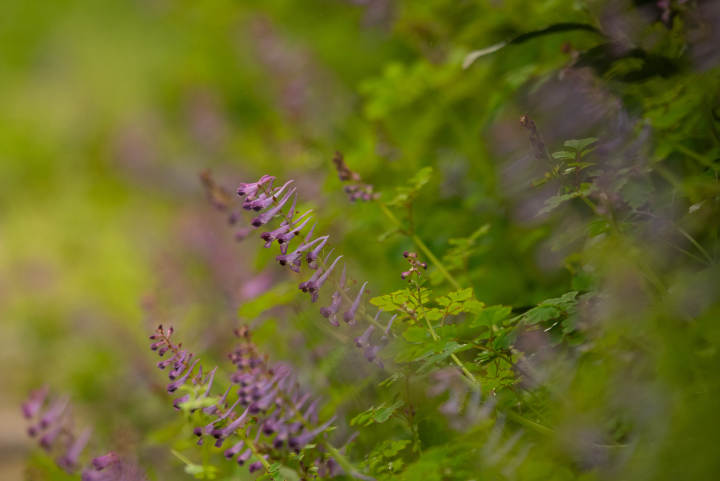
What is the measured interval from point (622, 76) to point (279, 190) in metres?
0.79

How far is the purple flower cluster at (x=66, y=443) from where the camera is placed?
4.10 feet

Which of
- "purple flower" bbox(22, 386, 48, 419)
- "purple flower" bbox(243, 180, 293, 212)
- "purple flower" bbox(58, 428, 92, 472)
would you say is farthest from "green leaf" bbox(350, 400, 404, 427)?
"purple flower" bbox(22, 386, 48, 419)

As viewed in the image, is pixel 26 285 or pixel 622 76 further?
pixel 26 285

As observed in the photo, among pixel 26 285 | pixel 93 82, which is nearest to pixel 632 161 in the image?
pixel 26 285

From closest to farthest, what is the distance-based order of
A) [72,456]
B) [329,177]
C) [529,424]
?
1. [529,424]
2. [72,456]
3. [329,177]

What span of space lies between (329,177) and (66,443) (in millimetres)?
910

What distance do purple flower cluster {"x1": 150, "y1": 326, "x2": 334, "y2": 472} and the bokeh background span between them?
8.4 inches

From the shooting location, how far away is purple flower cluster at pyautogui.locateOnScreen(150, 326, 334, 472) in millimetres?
1082

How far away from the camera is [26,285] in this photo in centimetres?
459

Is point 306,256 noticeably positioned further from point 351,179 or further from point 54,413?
point 54,413

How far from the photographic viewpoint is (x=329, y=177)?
167cm

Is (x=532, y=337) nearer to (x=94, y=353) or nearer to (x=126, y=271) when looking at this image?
(x=94, y=353)

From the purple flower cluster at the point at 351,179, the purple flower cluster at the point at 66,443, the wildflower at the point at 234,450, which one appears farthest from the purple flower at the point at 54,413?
the purple flower cluster at the point at 351,179

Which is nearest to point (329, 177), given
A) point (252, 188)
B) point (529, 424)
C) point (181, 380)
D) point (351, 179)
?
point (351, 179)
